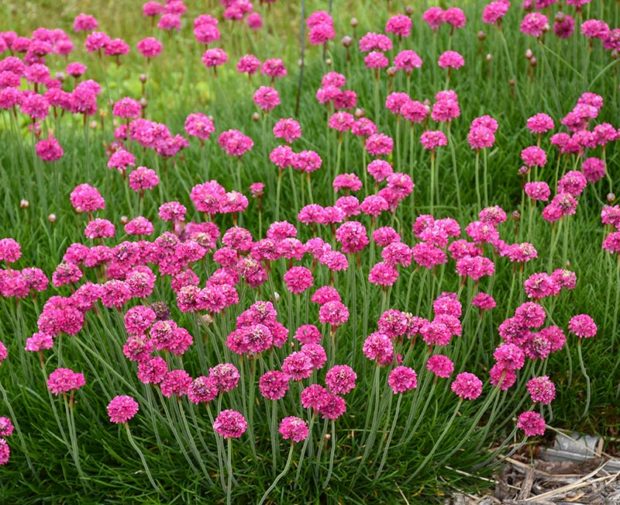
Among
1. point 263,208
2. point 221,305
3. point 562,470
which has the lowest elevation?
point 562,470

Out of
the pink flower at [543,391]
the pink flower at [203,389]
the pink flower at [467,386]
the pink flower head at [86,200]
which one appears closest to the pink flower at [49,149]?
the pink flower head at [86,200]

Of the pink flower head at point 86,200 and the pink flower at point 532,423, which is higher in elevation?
the pink flower head at point 86,200

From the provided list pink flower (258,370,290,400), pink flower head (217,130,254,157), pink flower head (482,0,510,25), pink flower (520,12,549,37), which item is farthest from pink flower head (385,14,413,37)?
pink flower (258,370,290,400)

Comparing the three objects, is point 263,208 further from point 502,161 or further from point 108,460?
point 108,460

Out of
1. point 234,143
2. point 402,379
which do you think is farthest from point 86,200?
point 402,379

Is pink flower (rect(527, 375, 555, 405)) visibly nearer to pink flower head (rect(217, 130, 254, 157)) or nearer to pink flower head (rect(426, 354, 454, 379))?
pink flower head (rect(426, 354, 454, 379))

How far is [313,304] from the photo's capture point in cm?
356

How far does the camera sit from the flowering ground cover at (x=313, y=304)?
8.55 feet

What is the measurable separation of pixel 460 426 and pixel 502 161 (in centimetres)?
168

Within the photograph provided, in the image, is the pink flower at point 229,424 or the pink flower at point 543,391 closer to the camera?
the pink flower at point 229,424

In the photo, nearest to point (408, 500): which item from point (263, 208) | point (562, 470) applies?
point (562, 470)

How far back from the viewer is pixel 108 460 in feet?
9.70

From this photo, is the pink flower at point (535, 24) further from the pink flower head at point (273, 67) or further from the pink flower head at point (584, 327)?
the pink flower head at point (584, 327)

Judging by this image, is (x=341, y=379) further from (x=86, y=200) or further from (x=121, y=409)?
(x=86, y=200)
